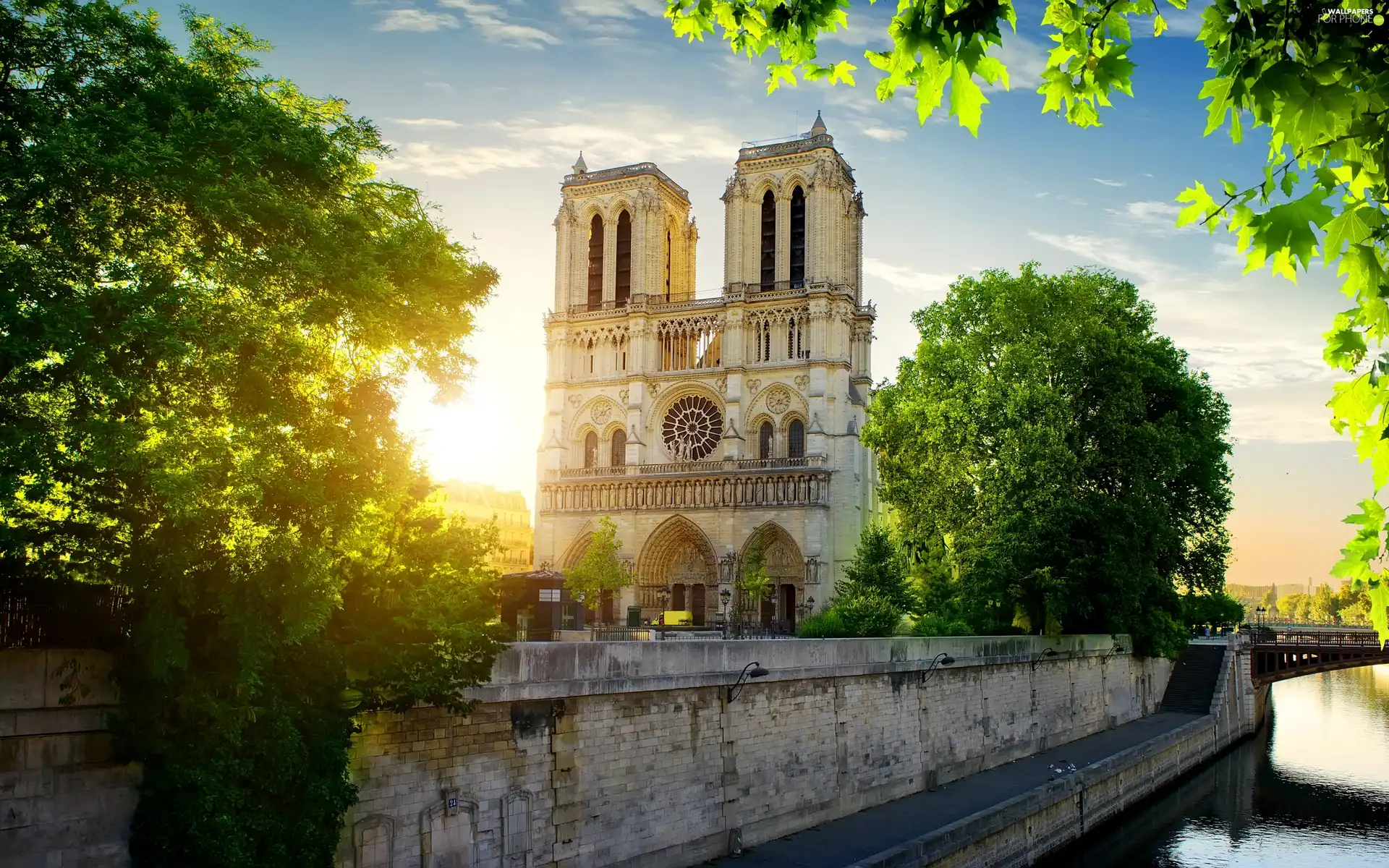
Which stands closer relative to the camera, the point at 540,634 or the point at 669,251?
the point at 540,634

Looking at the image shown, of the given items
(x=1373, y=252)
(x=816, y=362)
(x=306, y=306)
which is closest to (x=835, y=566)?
(x=816, y=362)

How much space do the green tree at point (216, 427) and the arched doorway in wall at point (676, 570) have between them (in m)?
37.6

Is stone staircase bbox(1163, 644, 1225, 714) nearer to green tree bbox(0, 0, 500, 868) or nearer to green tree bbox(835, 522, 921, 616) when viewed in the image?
green tree bbox(835, 522, 921, 616)

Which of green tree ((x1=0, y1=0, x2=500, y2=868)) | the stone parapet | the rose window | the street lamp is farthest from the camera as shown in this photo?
the rose window

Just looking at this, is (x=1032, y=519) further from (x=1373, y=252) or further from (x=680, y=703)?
(x=1373, y=252)

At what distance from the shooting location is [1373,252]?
4.01m

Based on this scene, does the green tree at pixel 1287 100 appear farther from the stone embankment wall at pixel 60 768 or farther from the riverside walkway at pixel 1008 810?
the riverside walkway at pixel 1008 810

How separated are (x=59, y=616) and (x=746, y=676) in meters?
9.93

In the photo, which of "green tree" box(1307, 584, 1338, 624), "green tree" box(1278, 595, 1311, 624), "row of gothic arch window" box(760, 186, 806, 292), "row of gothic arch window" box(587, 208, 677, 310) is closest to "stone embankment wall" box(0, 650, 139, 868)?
"row of gothic arch window" box(760, 186, 806, 292)

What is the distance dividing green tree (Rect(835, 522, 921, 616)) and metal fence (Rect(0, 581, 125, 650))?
21877 mm

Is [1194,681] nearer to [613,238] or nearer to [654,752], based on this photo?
[654,752]

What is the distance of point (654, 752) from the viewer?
16359 mm

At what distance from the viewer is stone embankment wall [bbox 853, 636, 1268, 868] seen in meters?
16.6

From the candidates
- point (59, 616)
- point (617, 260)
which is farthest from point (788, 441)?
point (59, 616)
